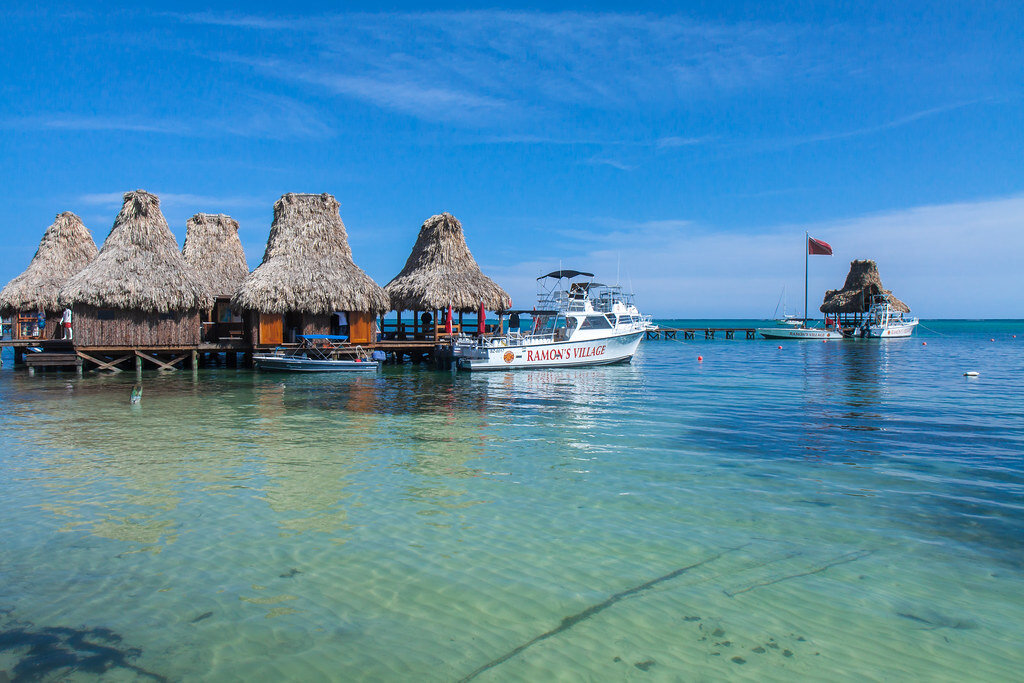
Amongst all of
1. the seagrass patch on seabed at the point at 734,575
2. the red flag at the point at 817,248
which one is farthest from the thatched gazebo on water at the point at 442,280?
the red flag at the point at 817,248

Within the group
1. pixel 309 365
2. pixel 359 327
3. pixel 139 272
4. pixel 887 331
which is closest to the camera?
pixel 139 272

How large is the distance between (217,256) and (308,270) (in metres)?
9.47

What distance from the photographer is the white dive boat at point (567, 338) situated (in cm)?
2411

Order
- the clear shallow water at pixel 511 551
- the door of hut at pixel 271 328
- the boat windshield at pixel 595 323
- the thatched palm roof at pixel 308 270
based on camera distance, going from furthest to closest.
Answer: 1. the boat windshield at pixel 595 323
2. the door of hut at pixel 271 328
3. the thatched palm roof at pixel 308 270
4. the clear shallow water at pixel 511 551

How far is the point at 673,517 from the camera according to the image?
6.45 meters

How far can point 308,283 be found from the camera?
24141 mm

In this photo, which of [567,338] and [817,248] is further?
[817,248]

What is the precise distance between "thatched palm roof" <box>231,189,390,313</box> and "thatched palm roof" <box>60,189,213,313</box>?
1.99 meters

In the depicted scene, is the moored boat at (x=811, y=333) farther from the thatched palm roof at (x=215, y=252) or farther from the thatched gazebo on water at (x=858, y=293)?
the thatched palm roof at (x=215, y=252)

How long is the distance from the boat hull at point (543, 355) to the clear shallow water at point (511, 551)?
11794mm

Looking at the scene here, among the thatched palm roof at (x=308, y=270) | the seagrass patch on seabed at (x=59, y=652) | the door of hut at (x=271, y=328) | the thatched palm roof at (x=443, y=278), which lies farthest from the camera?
the thatched palm roof at (x=443, y=278)

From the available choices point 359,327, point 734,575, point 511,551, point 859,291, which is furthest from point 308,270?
point 859,291

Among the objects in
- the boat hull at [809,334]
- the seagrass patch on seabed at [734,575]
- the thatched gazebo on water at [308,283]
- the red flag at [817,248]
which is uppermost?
the red flag at [817,248]

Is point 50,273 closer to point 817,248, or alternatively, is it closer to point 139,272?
point 139,272
